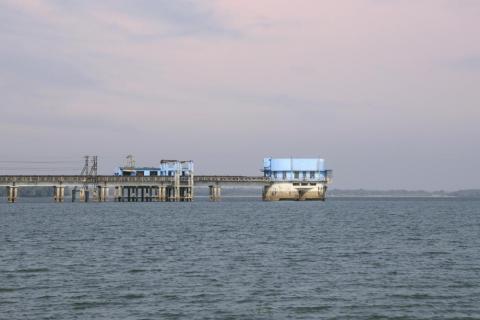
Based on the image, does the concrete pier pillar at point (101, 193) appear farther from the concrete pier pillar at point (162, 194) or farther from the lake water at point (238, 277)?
the lake water at point (238, 277)

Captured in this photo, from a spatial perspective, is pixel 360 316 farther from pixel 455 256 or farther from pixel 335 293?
pixel 455 256

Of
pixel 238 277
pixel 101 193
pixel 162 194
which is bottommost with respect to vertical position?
pixel 238 277

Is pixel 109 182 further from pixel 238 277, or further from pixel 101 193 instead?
pixel 238 277

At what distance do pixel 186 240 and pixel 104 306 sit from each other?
114ft

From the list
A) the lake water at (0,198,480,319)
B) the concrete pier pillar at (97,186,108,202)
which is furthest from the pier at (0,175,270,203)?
the lake water at (0,198,480,319)

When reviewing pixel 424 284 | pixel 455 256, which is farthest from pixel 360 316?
pixel 455 256

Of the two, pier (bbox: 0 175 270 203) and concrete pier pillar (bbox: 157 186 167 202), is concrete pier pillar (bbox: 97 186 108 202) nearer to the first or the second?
pier (bbox: 0 175 270 203)

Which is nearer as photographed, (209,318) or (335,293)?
(209,318)

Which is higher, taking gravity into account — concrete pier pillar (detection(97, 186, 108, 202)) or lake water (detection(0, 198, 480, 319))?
Answer: concrete pier pillar (detection(97, 186, 108, 202))

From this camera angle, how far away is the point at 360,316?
104 feet

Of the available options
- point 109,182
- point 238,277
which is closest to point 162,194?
point 109,182

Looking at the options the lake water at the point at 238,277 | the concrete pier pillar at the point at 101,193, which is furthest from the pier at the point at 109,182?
the lake water at the point at 238,277

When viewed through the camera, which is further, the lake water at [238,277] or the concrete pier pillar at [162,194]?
the concrete pier pillar at [162,194]

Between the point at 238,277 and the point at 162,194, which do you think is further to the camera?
the point at 162,194
